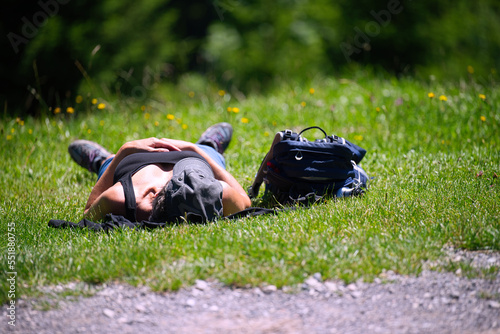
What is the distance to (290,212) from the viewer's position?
3502 millimetres

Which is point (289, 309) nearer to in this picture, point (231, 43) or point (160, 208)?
point (160, 208)

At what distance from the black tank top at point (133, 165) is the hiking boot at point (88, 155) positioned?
114cm

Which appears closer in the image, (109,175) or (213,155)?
(109,175)

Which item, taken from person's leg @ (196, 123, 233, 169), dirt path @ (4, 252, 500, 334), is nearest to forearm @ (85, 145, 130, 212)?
person's leg @ (196, 123, 233, 169)

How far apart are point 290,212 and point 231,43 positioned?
862 cm

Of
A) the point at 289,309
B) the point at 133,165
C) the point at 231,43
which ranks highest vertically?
the point at 231,43

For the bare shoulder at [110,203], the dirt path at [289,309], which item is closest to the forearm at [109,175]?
the bare shoulder at [110,203]

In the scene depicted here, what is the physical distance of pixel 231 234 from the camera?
121 inches

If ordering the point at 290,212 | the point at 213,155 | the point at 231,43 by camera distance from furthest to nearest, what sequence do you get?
1. the point at 231,43
2. the point at 213,155
3. the point at 290,212

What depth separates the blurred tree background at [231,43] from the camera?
840 centimetres

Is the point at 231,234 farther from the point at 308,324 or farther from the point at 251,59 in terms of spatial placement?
the point at 251,59

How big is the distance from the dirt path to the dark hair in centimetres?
84

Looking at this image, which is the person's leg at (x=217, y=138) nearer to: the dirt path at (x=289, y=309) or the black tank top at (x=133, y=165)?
the black tank top at (x=133, y=165)

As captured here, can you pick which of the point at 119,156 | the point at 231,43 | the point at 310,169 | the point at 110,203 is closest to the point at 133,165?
the point at 119,156
